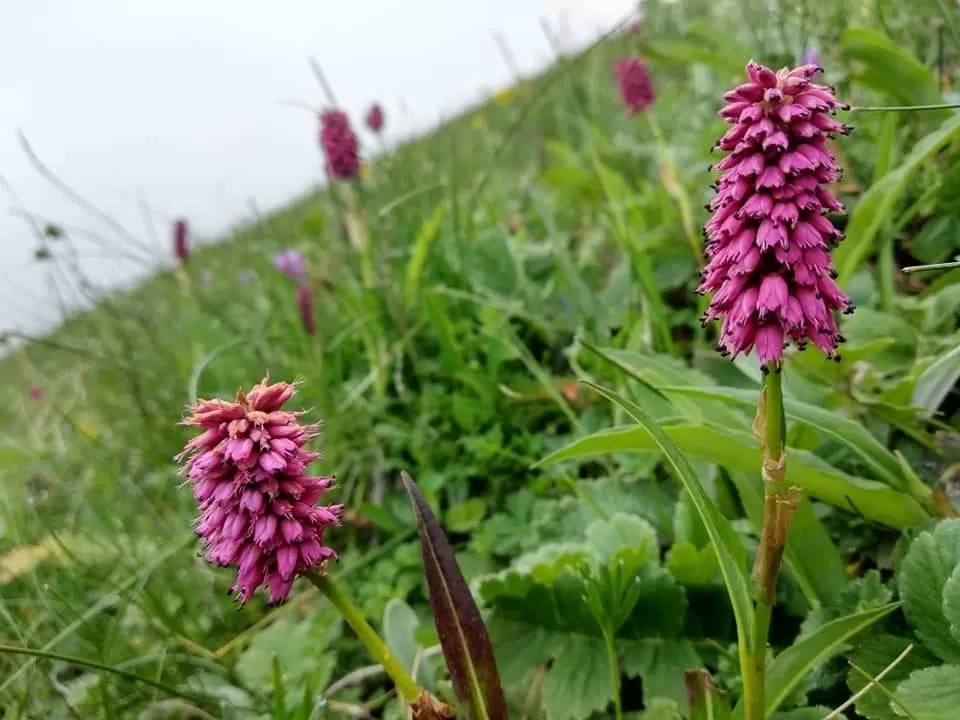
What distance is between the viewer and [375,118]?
3287 millimetres

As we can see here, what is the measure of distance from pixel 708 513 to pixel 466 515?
1.07m

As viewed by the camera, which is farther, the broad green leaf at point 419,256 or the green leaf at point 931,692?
the broad green leaf at point 419,256

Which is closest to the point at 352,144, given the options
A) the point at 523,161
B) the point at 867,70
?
the point at 867,70

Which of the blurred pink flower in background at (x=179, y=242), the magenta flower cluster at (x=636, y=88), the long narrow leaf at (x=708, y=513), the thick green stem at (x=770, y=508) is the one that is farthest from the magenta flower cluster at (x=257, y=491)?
the blurred pink flower in background at (x=179, y=242)

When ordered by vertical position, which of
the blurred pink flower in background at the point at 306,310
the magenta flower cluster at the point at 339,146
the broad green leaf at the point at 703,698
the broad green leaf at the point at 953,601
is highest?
the magenta flower cluster at the point at 339,146

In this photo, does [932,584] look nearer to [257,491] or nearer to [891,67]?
[257,491]

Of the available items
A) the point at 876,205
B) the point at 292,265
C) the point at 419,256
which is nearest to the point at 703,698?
the point at 876,205

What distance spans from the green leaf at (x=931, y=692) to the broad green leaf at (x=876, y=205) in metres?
0.88

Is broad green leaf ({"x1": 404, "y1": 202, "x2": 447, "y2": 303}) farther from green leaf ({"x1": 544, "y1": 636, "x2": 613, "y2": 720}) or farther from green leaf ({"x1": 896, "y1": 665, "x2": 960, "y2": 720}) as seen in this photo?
green leaf ({"x1": 896, "y1": 665, "x2": 960, "y2": 720})

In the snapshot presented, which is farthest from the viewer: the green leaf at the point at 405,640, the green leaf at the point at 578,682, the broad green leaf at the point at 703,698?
the green leaf at the point at 405,640

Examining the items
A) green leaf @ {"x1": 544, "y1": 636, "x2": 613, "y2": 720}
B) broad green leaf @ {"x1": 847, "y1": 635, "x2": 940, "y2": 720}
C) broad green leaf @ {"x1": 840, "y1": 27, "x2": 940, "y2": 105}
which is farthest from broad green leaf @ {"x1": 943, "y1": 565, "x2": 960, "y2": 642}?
broad green leaf @ {"x1": 840, "y1": 27, "x2": 940, "y2": 105}

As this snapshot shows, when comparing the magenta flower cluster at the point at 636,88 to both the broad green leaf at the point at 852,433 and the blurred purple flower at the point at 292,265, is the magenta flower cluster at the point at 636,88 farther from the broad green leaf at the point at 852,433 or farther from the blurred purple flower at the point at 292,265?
the broad green leaf at the point at 852,433

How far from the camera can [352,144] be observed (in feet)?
8.13

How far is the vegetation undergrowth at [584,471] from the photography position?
105 centimetres
